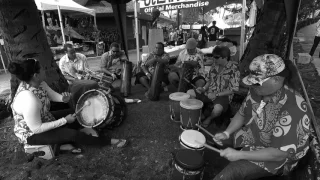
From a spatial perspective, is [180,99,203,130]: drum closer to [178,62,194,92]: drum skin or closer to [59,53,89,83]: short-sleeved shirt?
[178,62,194,92]: drum skin

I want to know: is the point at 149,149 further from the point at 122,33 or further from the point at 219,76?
the point at 122,33

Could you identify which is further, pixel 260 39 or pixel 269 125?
pixel 260 39

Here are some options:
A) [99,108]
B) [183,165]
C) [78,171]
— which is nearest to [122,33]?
[99,108]

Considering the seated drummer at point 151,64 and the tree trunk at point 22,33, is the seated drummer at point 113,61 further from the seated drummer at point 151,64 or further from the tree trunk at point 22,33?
the tree trunk at point 22,33

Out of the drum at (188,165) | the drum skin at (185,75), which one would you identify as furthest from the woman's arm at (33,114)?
the drum skin at (185,75)

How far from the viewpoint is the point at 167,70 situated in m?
4.94

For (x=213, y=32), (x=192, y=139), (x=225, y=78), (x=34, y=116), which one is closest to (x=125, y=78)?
(x=225, y=78)

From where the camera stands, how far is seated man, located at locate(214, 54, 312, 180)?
1468mm

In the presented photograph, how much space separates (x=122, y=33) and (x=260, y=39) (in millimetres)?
3025

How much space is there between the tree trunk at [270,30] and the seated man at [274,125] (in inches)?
111

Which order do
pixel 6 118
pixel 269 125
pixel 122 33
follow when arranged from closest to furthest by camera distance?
pixel 269 125, pixel 122 33, pixel 6 118

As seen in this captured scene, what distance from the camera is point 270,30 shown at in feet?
13.0

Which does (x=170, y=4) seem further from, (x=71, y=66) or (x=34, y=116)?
(x=34, y=116)

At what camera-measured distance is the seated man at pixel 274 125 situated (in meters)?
1.47
